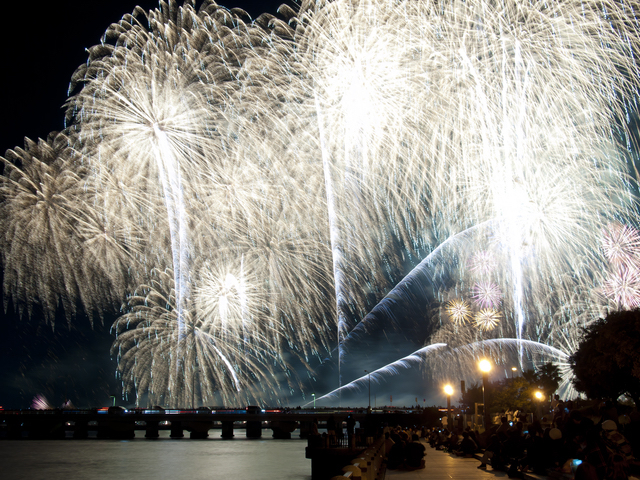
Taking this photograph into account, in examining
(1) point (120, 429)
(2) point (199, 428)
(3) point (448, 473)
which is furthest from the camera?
(2) point (199, 428)

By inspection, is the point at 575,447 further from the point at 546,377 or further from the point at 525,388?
the point at 546,377

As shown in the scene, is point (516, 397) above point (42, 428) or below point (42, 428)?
above

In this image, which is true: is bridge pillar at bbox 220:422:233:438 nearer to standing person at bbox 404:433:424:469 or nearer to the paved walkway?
the paved walkway

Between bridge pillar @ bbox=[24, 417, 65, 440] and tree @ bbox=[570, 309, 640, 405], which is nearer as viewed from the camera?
tree @ bbox=[570, 309, 640, 405]

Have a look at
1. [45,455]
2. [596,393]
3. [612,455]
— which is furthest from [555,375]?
[612,455]

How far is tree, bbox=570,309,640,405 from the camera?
161 ft

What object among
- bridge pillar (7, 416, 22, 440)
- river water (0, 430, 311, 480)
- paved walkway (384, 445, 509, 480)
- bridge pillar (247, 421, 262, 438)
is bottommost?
bridge pillar (247, 421, 262, 438)

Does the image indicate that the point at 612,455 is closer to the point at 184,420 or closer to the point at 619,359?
the point at 619,359

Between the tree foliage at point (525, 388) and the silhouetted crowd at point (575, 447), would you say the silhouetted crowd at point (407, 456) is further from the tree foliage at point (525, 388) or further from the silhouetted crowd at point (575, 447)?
the tree foliage at point (525, 388)

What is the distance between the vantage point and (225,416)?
11438 centimetres

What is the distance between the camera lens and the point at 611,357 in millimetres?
51656

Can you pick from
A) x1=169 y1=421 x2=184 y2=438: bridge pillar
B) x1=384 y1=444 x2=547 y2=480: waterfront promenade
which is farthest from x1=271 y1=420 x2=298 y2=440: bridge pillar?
x1=384 y1=444 x2=547 y2=480: waterfront promenade

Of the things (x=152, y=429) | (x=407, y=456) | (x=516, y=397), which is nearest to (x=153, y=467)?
(x=407, y=456)

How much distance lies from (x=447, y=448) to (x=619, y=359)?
2900 cm
